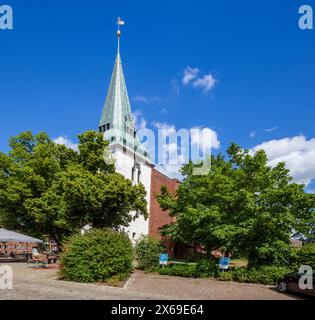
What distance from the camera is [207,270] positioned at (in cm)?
1867

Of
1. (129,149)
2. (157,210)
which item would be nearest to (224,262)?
(129,149)

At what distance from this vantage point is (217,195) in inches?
752

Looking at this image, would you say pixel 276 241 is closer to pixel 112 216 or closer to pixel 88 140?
pixel 112 216

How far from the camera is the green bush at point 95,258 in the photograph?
1526cm

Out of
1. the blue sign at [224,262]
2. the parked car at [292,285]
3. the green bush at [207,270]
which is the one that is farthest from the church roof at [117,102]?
the parked car at [292,285]

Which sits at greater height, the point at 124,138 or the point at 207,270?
the point at 124,138

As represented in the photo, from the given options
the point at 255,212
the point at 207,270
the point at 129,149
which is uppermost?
the point at 129,149

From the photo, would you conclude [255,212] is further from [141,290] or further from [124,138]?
[124,138]

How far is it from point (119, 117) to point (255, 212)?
3145cm

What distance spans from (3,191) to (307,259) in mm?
23186

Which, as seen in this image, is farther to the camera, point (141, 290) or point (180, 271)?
point (180, 271)

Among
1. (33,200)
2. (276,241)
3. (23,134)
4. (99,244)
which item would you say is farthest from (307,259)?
(23,134)

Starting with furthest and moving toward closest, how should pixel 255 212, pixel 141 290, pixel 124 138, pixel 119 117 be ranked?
pixel 119 117 → pixel 124 138 → pixel 255 212 → pixel 141 290

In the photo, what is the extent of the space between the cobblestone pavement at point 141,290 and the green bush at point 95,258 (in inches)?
23.4
